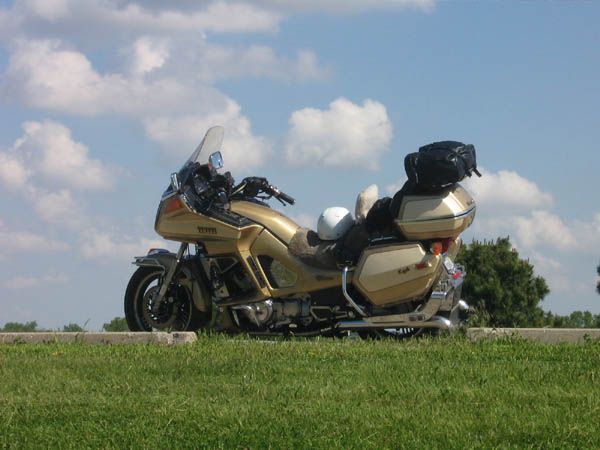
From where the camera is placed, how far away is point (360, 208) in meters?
10.9

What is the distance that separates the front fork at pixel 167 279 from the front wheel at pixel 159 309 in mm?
47

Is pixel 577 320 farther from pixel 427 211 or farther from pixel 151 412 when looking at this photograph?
pixel 151 412

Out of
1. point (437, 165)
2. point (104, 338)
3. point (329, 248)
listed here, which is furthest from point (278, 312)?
point (437, 165)

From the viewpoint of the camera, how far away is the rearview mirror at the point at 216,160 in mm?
11359

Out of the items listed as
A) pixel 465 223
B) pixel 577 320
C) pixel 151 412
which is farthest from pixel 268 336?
pixel 577 320

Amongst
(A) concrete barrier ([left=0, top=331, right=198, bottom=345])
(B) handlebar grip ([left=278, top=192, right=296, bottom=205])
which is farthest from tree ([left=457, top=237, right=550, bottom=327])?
(A) concrete barrier ([left=0, top=331, right=198, bottom=345])

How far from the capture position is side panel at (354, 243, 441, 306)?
34.0ft

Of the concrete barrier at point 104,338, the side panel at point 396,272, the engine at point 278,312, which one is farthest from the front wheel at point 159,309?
the side panel at point 396,272

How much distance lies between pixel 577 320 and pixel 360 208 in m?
15.8

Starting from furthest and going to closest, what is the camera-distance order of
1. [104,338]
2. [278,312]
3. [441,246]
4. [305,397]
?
1. [278,312]
2. [441,246]
3. [104,338]
4. [305,397]

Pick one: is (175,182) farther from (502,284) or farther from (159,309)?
(502,284)

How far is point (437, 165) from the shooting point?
10.1 metres

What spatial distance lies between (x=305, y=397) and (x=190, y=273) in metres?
4.78

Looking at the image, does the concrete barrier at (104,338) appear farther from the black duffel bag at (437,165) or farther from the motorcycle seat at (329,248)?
the black duffel bag at (437,165)
